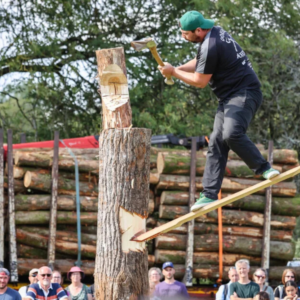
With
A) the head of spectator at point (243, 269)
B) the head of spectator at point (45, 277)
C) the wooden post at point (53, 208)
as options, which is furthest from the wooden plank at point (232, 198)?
the wooden post at point (53, 208)

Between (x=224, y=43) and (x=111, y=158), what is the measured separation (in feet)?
5.15

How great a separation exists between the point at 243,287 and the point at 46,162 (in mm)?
3369

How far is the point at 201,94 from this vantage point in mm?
15070

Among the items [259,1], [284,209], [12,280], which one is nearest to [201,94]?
[259,1]

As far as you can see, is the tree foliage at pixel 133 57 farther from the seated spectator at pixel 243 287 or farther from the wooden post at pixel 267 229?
the seated spectator at pixel 243 287

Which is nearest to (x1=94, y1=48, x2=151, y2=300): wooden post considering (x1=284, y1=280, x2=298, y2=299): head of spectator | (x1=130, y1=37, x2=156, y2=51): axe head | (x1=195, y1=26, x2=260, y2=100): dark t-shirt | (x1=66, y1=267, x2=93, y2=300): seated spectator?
(x1=130, y1=37, x2=156, y2=51): axe head

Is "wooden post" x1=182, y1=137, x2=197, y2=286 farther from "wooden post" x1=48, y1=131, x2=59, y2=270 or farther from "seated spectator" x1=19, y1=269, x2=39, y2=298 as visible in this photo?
"seated spectator" x1=19, y1=269, x2=39, y2=298

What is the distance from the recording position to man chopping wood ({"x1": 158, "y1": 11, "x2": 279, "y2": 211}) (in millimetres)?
5508

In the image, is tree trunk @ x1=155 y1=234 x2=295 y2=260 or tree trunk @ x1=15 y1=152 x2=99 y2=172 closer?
tree trunk @ x1=15 y1=152 x2=99 y2=172

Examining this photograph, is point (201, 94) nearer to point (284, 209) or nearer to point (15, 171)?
point (284, 209)

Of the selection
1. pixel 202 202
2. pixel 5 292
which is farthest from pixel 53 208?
pixel 202 202

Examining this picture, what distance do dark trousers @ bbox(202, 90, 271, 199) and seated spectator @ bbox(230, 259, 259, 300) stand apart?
2909mm

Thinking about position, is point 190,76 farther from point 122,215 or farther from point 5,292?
point 5,292

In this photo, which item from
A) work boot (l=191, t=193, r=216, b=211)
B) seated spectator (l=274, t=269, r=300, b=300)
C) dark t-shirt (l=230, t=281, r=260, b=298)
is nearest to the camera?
work boot (l=191, t=193, r=216, b=211)
